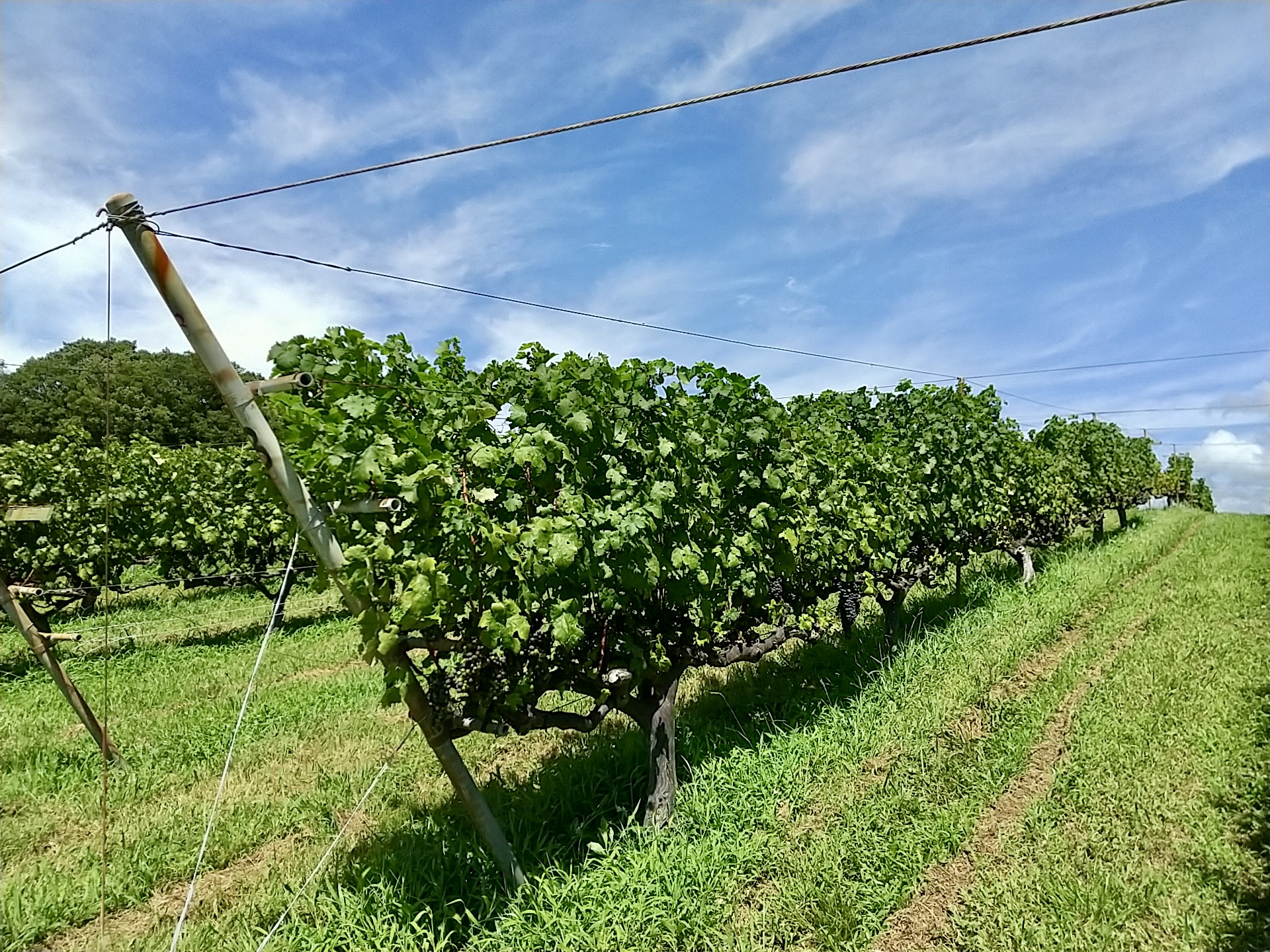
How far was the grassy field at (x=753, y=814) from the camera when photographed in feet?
12.9

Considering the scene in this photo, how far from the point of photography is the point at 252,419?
11.0 feet

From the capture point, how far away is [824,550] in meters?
6.79

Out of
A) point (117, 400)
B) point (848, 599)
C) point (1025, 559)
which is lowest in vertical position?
point (848, 599)

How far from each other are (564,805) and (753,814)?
4.38 feet

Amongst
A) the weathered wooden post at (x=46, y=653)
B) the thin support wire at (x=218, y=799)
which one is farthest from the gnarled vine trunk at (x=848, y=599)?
the weathered wooden post at (x=46, y=653)

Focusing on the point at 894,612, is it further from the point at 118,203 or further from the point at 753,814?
the point at 118,203

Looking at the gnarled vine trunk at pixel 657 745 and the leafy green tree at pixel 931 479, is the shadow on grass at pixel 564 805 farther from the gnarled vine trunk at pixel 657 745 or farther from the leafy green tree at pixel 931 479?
the leafy green tree at pixel 931 479

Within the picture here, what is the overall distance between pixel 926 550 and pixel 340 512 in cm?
820

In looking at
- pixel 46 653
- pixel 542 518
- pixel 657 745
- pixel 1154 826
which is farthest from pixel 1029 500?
pixel 46 653

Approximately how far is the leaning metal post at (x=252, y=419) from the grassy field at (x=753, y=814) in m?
0.95

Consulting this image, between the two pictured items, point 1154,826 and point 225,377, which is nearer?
point 225,377

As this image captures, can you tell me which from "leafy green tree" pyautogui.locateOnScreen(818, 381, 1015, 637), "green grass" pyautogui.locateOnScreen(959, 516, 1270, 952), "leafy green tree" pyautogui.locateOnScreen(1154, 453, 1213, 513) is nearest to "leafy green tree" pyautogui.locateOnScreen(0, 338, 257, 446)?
"leafy green tree" pyautogui.locateOnScreen(818, 381, 1015, 637)

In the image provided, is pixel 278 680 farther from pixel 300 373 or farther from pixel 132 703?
pixel 300 373

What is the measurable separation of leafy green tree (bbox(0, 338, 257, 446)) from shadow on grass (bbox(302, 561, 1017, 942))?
37446mm
